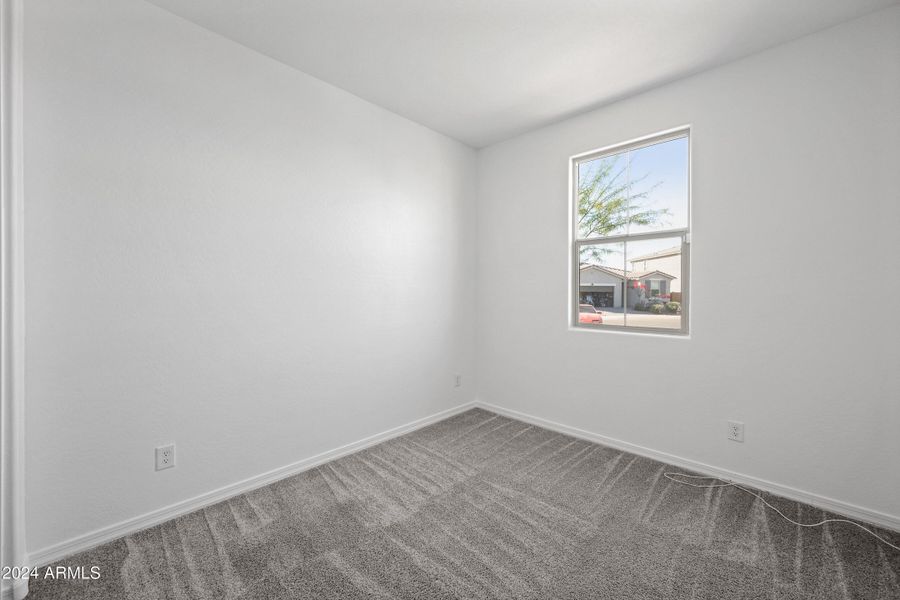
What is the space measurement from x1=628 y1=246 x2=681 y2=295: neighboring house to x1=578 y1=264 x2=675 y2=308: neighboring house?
2 cm

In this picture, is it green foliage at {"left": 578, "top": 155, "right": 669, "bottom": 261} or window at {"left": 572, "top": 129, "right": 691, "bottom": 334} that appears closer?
window at {"left": 572, "top": 129, "right": 691, "bottom": 334}

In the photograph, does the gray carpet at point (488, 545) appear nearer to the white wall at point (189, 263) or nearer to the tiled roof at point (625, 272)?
the white wall at point (189, 263)

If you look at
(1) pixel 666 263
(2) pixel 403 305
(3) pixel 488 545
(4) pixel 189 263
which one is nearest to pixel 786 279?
(1) pixel 666 263

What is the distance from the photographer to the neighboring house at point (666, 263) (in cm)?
274

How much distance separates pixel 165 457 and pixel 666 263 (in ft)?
11.1

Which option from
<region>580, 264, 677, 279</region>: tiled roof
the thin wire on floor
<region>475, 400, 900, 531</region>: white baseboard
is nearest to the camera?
the thin wire on floor

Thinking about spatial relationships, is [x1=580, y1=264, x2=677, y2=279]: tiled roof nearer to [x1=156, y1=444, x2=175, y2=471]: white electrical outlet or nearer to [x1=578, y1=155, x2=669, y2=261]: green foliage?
[x1=578, y1=155, x2=669, y2=261]: green foliage

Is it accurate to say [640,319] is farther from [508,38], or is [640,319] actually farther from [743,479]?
[508,38]

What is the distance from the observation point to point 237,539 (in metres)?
1.87

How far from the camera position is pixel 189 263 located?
211cm

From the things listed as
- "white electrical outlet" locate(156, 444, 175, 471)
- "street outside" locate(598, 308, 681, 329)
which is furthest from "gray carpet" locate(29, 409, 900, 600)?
"street outside" locate(598, 308, 681, 329)

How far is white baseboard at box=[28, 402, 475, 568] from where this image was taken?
1726mm

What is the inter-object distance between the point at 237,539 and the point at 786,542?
2675 millimetres

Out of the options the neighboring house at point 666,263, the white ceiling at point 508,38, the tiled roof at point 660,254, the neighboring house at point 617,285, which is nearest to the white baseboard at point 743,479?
the neighboring house at point 617,285
